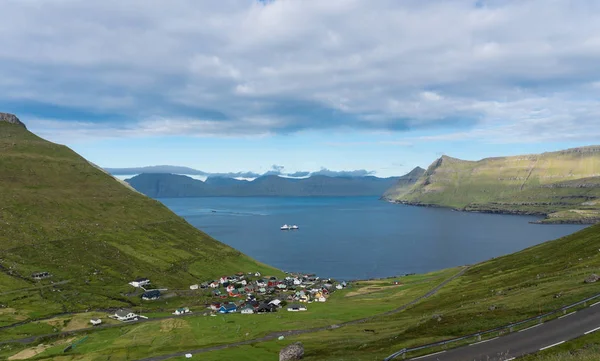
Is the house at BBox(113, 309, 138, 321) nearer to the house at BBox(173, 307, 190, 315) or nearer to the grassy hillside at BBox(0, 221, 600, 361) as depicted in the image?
the grassy hillside at BBox(0, 221, 600, 361)

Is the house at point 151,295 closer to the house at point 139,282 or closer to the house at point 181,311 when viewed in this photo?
the house at point 139,282

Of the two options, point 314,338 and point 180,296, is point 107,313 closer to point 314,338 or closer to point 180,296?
point 180,296

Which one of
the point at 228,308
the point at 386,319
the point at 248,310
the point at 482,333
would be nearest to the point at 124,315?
the point at 228,308

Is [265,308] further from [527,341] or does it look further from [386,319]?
[527,341]

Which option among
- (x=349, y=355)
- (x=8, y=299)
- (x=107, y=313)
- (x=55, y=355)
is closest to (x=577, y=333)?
(x=349, y=355)

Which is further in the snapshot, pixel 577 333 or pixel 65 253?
pixel 65 253

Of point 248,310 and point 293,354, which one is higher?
point 293,354

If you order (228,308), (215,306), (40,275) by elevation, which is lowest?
(215,306)
